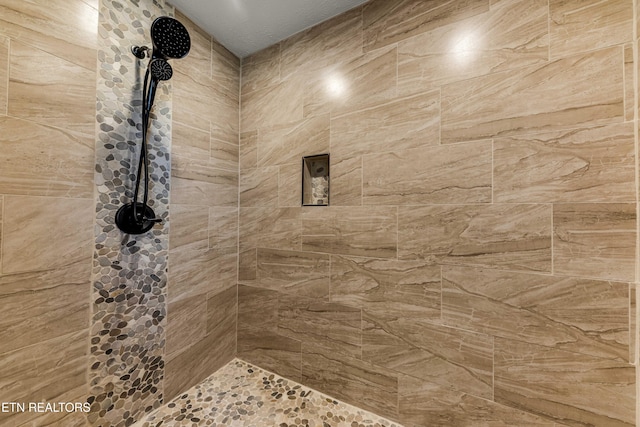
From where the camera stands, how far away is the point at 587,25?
75cm

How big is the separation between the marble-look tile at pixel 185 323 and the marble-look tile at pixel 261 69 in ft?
3.99

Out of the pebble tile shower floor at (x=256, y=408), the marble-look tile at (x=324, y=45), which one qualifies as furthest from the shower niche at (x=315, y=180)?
the pebble tile shower floor at (x=256, y=408)

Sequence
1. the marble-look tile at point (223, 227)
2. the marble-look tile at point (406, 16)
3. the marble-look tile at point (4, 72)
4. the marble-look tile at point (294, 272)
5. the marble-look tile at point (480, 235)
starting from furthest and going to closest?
1. the marble-look tile at point (223, 227)
2. the marble-look tile at point (294, 272)
3. the marble-look tile at point (406, 16)
4. the marble-look tile at point (480, 235)
5. the marble-look tile at point (4, 72)

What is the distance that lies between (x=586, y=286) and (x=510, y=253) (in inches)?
8.1

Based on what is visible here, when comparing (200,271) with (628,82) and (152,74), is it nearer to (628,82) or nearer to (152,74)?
(152,74)

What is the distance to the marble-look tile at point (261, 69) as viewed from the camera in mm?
1336

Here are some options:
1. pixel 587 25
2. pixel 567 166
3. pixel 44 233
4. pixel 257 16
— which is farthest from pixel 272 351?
pixel 587 25

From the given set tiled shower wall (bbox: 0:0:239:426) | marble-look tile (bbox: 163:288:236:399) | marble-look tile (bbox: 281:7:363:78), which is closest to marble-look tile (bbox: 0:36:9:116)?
tiled shower wall (bbox: 0:0:239:426)

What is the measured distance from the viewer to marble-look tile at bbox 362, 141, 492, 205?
0.88 metres

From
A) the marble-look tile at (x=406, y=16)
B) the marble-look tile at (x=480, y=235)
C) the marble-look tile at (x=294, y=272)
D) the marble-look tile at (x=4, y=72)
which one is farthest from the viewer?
the marble-look tile at (x=294, y=272)

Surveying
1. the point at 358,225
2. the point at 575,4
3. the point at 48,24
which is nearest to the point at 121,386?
the point at 358,225

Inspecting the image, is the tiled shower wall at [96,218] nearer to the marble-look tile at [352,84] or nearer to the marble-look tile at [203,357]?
the marble-look tile at [203,357]

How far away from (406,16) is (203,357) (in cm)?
188

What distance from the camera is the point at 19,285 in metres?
0.71
